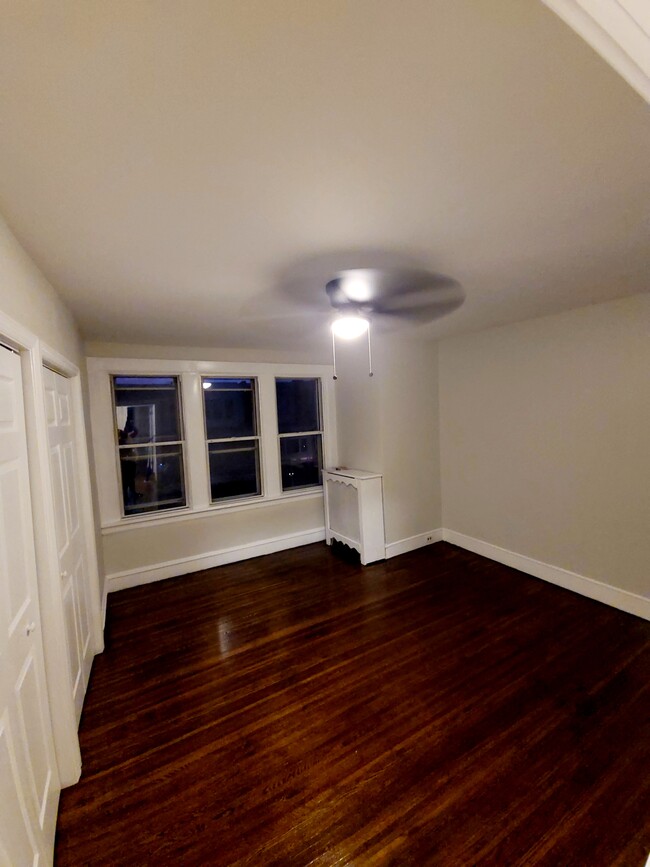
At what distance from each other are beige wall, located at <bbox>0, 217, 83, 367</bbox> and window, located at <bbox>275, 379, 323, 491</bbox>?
255 centimetres

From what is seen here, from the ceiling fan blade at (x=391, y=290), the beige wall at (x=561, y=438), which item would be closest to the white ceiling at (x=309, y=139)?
the ceiling fan blade at (x=391, y=290)

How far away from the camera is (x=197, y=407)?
151 inches

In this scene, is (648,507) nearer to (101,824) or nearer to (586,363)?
(586,363)

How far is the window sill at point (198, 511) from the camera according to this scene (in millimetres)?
3508

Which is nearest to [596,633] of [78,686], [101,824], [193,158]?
[101,824]

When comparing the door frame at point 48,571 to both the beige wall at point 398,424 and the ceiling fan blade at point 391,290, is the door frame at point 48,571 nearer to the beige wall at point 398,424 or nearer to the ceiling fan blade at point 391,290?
the ceiling fan blade at point 391,290

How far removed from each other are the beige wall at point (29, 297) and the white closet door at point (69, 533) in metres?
0.24

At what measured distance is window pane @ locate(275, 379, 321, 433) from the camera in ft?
14.7

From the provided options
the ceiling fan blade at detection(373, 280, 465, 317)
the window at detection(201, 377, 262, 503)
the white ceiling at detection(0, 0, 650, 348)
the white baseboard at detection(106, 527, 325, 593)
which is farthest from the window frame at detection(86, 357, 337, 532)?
the ceiling fan blade at detection(373, 280, 465, 317)

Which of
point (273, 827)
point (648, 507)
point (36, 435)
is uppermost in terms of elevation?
point (36, 435)

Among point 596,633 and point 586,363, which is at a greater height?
point 586,363

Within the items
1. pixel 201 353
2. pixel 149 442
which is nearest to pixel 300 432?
pixel 201 353

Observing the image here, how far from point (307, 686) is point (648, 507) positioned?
2.72 m

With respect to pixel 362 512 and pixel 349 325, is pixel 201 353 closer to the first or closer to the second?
pixel 349 325
